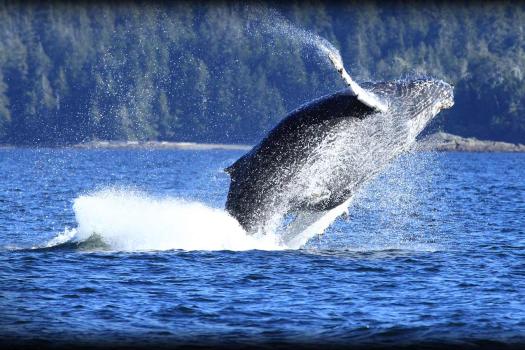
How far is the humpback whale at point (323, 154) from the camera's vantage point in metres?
20.8

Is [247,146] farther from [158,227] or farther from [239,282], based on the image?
[239,282]

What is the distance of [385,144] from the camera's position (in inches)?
861

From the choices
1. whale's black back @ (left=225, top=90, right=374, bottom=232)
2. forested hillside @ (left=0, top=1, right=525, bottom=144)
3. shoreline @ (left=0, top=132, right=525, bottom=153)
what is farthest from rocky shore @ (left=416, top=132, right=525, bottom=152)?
whale's black back @ (left=225, top=90, right=374, bottom=232)

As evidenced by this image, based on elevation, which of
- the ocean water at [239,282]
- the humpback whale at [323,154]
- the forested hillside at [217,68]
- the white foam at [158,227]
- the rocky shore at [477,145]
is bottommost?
the ocean water at [239,282]

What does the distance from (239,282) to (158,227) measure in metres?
5.32

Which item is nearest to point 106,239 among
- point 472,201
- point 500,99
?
point 472,201

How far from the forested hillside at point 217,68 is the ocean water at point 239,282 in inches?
4999

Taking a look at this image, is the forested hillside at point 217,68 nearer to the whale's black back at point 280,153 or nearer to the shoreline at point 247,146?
the shoreline at point 247,146

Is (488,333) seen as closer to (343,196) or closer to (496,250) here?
(343,196)

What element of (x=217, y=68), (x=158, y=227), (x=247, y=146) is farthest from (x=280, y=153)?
(x=217, y=68)

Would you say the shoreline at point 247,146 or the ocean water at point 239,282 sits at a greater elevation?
the shoreline at point 247,146

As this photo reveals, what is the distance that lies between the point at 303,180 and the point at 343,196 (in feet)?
3.61

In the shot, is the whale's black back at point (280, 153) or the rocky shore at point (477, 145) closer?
the whale's black back at point (280, 153)

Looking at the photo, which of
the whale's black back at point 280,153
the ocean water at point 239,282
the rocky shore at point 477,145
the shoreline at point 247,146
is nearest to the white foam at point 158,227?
the ocean water at point 239,282
